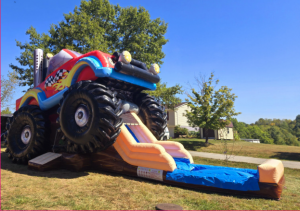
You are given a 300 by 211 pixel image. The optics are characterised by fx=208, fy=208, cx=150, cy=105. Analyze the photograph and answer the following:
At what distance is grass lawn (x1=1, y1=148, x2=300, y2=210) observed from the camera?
2.94 meters

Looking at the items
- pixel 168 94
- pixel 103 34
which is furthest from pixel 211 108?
pixel 103 34

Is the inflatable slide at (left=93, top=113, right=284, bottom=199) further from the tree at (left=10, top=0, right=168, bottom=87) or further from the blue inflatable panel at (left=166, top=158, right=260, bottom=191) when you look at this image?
the tree at (left=10, top=0, right=168, bottom=87)

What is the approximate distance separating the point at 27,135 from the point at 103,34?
10453 millimetres

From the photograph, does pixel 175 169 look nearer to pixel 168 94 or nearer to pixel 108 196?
pixel 108 196

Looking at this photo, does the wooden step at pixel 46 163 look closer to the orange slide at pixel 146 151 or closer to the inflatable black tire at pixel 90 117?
the inflatable black tire at pixel 90 117

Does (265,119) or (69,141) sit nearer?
(69,141)

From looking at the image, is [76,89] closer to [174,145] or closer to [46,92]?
[46,92]

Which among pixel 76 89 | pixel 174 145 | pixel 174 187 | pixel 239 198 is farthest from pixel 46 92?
pixel 239 198

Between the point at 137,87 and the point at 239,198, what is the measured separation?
391 cm

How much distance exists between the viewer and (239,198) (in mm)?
3291

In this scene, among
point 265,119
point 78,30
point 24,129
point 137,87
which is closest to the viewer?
point 137,87

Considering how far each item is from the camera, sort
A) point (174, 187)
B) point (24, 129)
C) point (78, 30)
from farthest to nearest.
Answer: point (78, 30) → point (24, 129) → point (174, 187)

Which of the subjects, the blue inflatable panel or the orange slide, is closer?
the blue inflatable panel

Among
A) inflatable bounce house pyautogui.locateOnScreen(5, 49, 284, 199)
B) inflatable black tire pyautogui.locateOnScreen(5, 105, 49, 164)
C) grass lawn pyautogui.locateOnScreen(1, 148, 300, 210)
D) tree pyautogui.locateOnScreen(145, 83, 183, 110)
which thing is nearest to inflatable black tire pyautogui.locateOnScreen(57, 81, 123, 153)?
inflatable bounce house pyautogui.locateOnScreen(5, 49, 284, 199)
